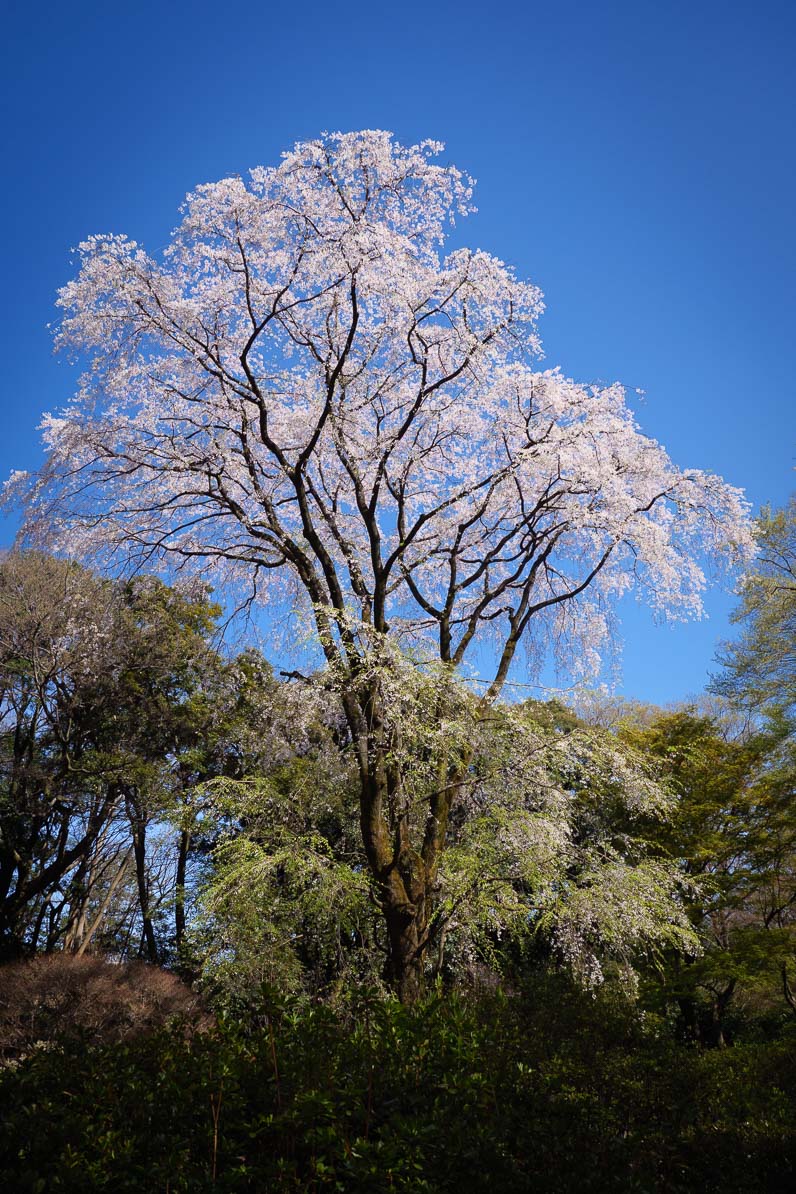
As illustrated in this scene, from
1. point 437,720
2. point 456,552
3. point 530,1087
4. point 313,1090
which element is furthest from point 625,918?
point 313,1090

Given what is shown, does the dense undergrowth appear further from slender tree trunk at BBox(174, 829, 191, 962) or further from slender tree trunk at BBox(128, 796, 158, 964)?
slender tree trunk at BBox(174, 829, 191, 962)

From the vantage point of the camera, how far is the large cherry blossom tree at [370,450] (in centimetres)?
875

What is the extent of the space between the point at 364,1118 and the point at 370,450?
780 cm

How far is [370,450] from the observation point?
32.5 ft

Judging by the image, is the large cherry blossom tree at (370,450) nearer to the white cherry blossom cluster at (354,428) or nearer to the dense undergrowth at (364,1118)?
the white cherry blossom cluster at (354,428)

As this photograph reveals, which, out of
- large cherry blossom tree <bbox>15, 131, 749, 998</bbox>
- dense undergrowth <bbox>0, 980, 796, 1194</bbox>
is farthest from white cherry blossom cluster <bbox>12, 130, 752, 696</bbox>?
dense undergrowth <bbox>0, 980, 796, 1194</bbox>

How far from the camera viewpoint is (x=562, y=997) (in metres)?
5.68

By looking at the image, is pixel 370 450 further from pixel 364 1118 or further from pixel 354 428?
pixel 364 1118

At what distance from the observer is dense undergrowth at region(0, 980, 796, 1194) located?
2.60 meters

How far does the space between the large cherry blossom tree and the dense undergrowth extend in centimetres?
463

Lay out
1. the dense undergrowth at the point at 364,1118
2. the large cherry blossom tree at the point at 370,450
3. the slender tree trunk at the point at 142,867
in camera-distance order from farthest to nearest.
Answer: the slender tree trunk at the point at 142,867 → the large cherry blossom tree at the point at 370,450 → the dense undergrowth at the point at 364,1118

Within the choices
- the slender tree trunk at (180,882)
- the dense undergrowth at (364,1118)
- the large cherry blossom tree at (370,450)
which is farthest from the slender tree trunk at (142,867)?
the dense undergrowth at (364,1118)

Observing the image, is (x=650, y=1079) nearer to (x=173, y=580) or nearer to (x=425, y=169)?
(x=425, y=169)

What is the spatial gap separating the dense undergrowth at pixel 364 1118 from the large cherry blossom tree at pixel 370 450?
15.2 ft
